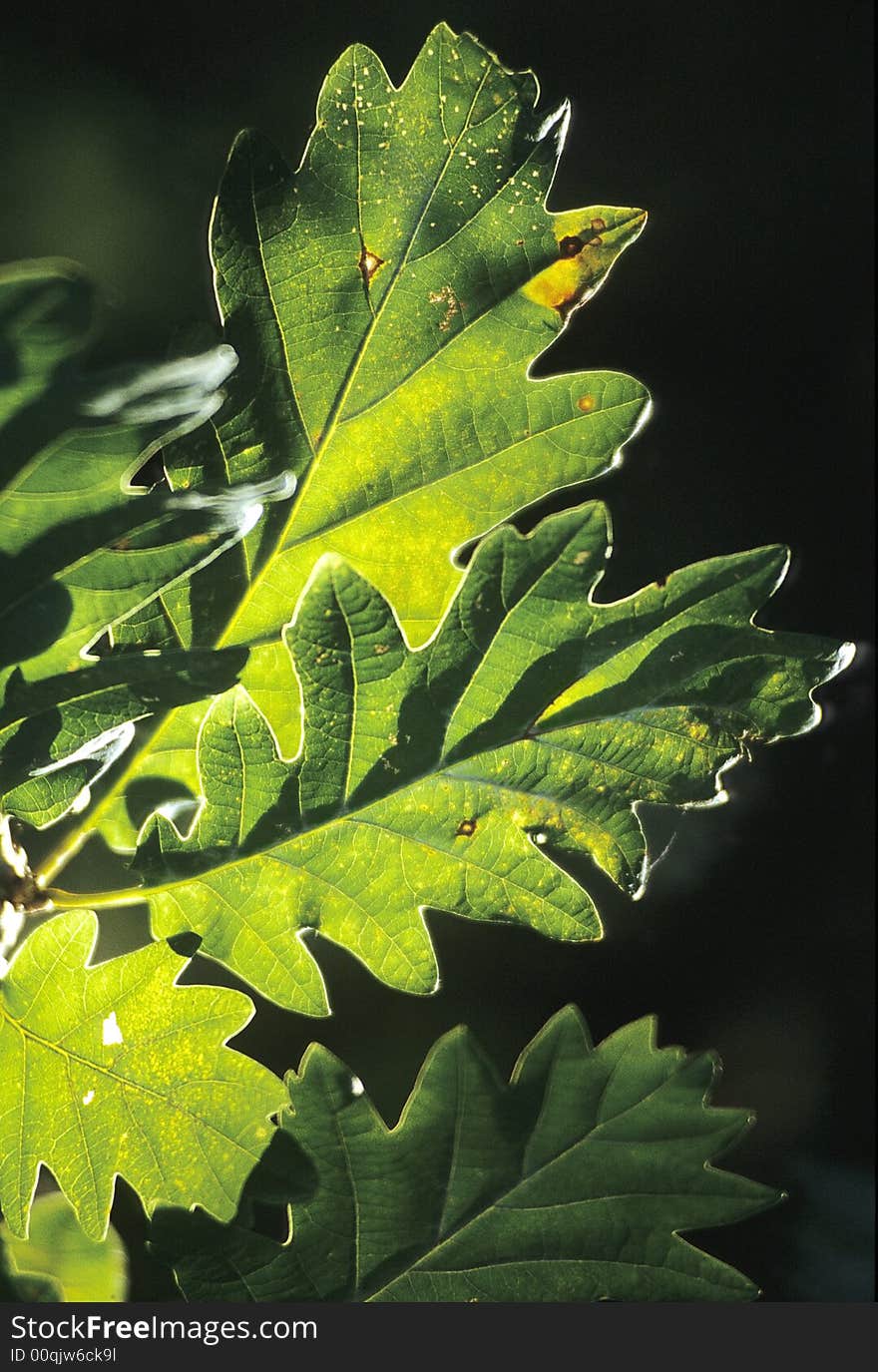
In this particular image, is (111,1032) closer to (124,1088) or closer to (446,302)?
(124,1088)

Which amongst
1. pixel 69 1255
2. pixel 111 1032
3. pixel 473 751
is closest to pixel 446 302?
pixel 473 751

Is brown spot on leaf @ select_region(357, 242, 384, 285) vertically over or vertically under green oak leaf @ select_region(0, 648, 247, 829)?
over

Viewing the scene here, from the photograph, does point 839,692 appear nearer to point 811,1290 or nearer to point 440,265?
point 811,1290

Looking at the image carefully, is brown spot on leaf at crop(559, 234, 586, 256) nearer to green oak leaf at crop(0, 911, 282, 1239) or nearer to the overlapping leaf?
the overlapping leaf

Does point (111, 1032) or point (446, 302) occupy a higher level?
point (446, 302)

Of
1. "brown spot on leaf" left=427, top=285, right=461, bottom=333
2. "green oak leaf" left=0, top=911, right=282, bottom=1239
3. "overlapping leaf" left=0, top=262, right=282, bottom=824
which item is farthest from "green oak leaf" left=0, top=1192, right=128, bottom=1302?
"brown spot on leaf" left=427, top=285, right=461, bottom=333

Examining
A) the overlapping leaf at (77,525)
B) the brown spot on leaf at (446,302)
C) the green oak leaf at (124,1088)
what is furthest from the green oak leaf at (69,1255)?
the brown spot on leaf at (446,302)
